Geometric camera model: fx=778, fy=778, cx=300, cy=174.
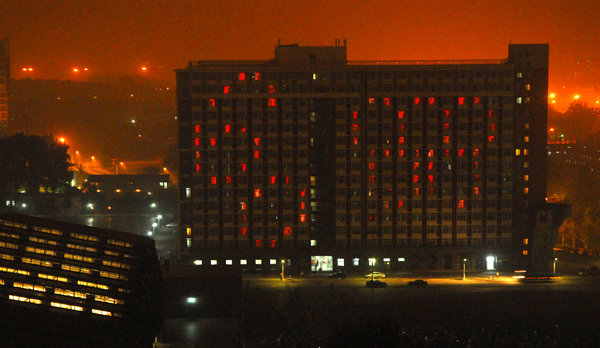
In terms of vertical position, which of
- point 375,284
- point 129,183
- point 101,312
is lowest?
point 101,312

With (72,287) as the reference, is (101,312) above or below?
below

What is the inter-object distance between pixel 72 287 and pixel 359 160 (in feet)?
114

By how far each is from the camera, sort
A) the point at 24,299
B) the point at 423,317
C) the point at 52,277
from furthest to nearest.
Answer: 1. the point at 423,317
2. the point at 52,277
3. the point at 24,299

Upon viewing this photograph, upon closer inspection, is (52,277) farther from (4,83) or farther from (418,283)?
(4,83)

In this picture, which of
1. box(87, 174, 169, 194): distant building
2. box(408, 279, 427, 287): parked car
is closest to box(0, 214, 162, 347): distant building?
box(408, 279, 427, 287): parked car

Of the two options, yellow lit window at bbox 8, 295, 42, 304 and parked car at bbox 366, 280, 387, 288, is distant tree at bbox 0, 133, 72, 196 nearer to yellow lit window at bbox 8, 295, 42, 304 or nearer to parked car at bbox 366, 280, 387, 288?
parked car at bbox 366, 280, 387, 288

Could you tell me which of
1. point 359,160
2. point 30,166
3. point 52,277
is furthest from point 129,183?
point 52,277

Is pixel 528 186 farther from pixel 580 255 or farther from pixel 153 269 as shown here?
pixel 153 269

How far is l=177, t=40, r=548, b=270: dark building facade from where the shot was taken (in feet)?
230

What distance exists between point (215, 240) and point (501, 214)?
26.3 meters

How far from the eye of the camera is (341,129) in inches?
2785

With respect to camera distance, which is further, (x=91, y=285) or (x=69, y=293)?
(x=91, y=285)

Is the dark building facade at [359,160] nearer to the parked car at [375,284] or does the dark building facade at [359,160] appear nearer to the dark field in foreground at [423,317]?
the parked car at [375,284]

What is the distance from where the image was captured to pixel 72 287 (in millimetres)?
42094
